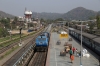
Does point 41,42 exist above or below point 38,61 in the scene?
above

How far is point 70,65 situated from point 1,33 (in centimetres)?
6666

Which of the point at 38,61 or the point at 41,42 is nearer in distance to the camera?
the point at 38,61

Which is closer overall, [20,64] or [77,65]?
[77,65]

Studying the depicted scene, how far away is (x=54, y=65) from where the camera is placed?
23.8m

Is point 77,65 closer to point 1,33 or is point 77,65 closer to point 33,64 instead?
point 33,64

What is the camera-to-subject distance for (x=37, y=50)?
40000 mm

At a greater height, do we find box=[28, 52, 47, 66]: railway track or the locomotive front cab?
the locomotive front cab

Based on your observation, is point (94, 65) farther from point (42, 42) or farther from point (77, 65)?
point (42, 42)

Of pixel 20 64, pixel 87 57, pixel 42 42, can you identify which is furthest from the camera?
pixel 42 42

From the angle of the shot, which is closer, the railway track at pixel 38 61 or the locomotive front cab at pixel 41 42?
the railway track at pixel 38 61

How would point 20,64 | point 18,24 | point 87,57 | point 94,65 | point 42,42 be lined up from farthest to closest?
point 18,24 < point 42,42 < point 87,57 < point 20,64 < point 94,65

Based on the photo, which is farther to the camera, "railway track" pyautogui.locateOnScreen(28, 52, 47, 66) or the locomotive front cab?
the locomotive front cab

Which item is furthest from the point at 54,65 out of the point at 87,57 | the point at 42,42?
the point at 42,42

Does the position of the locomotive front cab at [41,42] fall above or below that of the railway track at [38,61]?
above
